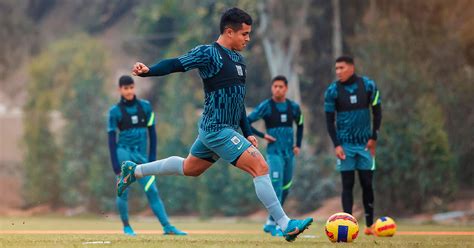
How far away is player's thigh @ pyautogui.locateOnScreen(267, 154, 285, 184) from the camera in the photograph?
1447cm

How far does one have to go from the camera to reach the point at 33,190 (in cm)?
3019

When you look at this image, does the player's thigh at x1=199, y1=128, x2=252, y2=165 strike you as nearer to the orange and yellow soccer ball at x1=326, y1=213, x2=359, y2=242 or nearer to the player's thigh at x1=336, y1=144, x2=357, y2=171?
the orange and yellow soccer ball at x1=326, y1=213, x2=359, y2=242

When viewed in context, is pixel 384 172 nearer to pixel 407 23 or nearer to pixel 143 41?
pixel 407 23

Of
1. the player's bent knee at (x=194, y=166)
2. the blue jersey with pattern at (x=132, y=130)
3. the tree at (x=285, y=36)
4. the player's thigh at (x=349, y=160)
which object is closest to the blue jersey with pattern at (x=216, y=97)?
the player's bent knee at (x=194, y=166)

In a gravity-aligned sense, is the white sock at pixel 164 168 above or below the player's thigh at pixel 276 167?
above

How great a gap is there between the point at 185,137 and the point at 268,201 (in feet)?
59.6

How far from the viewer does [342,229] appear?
10469mm

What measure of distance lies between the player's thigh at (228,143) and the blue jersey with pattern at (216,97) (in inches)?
2.8

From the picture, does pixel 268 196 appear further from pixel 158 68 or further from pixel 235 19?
pixel 235 19

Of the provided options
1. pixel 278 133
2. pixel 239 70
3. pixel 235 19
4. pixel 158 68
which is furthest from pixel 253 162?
pixel 278 133

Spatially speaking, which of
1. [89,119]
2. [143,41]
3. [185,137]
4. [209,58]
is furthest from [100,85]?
[209,58]

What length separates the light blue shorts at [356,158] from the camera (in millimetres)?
13219

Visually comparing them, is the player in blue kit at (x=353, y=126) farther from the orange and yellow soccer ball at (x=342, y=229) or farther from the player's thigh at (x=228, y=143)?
the player's thigh at (x=228, y=143)

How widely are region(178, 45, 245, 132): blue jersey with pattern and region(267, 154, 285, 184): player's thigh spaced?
4.54 meters
